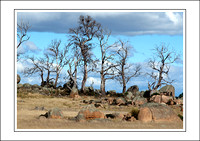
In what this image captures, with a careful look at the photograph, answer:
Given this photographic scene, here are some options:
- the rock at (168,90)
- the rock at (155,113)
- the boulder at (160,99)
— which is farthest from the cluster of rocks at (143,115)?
the rock at (168,90)

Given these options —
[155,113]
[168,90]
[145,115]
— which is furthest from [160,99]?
[145,115]

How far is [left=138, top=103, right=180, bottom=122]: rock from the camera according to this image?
16250mm

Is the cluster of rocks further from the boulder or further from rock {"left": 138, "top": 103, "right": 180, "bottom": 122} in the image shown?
the boulder

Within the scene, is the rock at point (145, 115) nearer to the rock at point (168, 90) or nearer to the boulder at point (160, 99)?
the boulder at point (160, 99)

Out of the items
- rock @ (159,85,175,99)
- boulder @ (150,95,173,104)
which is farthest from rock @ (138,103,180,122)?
rock @ (159,85,175,99)

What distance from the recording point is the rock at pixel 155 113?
16250 millimetres

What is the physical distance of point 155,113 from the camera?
16.3 metres

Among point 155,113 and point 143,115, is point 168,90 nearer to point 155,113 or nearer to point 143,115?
point 155,113

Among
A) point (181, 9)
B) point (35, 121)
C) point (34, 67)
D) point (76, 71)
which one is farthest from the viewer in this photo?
point (34, 67)
